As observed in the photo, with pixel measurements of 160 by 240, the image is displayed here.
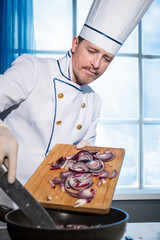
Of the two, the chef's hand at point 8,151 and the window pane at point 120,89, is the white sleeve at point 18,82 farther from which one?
the window pane at point 120,89

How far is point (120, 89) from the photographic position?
3.94 metres

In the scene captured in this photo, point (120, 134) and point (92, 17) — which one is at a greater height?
point (92, 17)

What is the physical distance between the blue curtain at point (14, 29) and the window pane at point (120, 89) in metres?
A: 1.00

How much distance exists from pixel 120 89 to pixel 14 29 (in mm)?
1338

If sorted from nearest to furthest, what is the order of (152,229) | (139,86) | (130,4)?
(152,229) < (130,4) < (139,86)

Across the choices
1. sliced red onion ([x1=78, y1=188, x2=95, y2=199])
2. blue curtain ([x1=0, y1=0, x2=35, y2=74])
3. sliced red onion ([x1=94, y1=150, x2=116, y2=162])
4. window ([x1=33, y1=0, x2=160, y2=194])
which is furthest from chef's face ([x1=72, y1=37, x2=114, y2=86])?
window ([x1=33, y1=0, x2=160, y2=194])

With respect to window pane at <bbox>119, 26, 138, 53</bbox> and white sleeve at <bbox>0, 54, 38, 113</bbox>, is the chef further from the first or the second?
window pane at <bbox>119, 26, 138, 53</bbox>

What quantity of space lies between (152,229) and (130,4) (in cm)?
111

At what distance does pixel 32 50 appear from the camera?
11.5ft

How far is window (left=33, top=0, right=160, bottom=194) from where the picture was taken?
3848 millimetres

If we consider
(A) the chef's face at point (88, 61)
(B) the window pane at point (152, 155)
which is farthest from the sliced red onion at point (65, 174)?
(B) the window pane at point (152, 155)

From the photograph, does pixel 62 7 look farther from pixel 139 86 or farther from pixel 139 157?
pixel 139 157

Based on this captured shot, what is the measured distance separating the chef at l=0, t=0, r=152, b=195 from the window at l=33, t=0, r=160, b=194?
6.70 feet

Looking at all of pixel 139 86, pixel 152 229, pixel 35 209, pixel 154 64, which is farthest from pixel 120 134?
pixel 35 209
